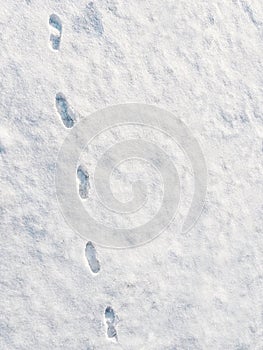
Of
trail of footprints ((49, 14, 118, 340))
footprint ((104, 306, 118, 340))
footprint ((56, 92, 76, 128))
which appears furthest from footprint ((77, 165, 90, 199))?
footprint ((104, 306, 118, 340))

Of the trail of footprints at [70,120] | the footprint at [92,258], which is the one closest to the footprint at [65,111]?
the trail of footprints at [70,120]

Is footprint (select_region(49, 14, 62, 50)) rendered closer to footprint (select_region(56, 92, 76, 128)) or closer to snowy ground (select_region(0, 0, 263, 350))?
snowy ground (select_region(0, 0, 263, 350))

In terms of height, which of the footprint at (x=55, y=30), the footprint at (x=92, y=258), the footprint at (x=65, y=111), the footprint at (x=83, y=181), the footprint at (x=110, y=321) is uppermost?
the footprint at (x=55, y=30)

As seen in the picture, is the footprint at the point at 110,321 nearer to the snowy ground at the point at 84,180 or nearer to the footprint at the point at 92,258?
the snowy ground at the point at 84,180

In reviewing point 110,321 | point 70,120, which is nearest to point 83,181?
point 70,120

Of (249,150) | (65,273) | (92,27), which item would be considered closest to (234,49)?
(249,150)

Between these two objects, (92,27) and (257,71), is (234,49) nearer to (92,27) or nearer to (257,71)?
(257,71)
